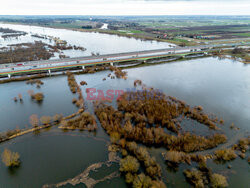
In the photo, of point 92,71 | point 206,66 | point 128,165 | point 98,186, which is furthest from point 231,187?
point 206,66

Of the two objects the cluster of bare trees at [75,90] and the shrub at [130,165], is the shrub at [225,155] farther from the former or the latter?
the cluster of bare trees at [75,90]

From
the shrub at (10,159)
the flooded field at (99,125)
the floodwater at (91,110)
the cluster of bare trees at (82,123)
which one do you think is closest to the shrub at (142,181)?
the flooded field at (99,125)

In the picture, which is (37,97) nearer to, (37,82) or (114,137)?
(37,82)

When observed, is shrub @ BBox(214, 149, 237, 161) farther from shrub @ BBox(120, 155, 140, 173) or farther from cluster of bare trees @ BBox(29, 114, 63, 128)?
cluster of bare trees @ BBox(29, 114, 63, 128)

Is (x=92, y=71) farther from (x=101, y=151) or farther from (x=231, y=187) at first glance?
(x=231, y=187)

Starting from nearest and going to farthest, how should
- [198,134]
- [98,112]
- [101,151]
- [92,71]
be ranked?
[101,151] → [198,134] → [98,112] → [92,71]

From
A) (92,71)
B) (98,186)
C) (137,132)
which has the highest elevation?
(92,71)

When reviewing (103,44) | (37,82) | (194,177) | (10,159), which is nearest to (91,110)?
(10,159)

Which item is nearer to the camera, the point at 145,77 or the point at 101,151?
the point at 101,151
